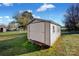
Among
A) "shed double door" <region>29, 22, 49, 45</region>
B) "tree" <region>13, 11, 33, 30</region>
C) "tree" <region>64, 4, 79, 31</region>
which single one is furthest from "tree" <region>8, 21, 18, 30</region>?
"tree" <region>64, 4, 79, 31</region>

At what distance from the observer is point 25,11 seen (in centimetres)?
198

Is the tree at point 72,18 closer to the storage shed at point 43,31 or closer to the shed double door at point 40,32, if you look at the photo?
the storage shed at point 43,31

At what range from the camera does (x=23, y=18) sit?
6.66 feet

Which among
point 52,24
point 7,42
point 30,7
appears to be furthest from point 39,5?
point 7,42

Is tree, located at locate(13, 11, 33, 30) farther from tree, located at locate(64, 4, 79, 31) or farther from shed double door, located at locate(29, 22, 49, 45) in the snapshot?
tree, located at locate(64, 4, 79, 31)

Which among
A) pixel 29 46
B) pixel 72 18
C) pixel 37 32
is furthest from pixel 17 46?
pixel 72 18

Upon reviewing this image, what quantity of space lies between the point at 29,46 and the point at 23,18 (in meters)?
0.30

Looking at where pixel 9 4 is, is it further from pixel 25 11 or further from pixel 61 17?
pixel 61 17

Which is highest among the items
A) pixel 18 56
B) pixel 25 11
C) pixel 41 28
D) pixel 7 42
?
pixel 25 11

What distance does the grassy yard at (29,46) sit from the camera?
198 cm

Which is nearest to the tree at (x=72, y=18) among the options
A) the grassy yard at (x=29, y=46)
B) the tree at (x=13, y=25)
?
the grassy yard at (x=29, y=46)

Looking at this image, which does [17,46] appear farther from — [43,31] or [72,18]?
[72,18]

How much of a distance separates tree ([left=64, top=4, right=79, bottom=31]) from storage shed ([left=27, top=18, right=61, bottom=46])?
4.0 inches

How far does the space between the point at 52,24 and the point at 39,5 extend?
23 cm
